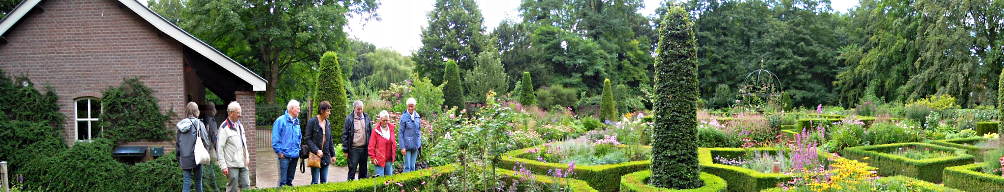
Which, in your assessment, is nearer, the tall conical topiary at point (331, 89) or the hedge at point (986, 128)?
the tall conical topiary at point (331, 89)

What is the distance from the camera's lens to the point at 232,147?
245 inches

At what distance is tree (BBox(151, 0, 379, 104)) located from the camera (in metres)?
21.9

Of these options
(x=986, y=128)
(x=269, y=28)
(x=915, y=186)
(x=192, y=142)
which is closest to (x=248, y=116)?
(x=192, y=142)

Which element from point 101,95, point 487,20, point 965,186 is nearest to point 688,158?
point 965,186

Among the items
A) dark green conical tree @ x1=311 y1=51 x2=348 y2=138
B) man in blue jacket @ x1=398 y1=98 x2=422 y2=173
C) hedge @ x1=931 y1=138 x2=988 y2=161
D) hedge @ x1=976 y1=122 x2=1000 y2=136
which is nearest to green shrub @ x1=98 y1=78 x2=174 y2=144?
man in blue jacket @ x1=398 y1=98 x2=422 y2=173

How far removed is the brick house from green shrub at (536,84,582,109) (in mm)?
17932

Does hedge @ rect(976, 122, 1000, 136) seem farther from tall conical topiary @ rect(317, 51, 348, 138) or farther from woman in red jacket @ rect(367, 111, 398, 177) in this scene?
tall conical topiary @ rect(317, 51, 348, 138)

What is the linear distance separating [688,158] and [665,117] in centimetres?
53

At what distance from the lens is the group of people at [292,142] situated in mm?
6223

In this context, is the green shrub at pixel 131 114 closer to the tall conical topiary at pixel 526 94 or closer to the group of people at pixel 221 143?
the group of people at pixel 221 143

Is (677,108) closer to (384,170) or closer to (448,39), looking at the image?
(384,170)

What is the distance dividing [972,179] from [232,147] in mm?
8708

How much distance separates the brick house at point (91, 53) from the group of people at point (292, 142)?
56.8 inches

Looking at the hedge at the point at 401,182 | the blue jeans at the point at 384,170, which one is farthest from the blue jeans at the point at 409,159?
the hedge at the point at 401,182
